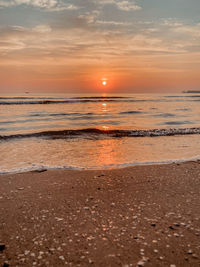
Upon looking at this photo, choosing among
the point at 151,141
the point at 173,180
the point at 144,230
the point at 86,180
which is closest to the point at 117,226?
the point at 144,230

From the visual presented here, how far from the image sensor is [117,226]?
5.18 m

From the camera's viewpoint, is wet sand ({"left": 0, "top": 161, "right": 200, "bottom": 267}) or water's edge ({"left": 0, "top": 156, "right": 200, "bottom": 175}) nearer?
wet sand ({"left": 0, "top": 161, "right": 200, "bottom": 267})

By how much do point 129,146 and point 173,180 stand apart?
6.49 m

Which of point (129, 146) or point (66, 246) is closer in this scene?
point (66, 246)

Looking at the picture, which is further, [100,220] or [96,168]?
[96,168]

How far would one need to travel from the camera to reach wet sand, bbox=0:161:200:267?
427cm

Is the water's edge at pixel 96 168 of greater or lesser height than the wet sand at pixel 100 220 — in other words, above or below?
above

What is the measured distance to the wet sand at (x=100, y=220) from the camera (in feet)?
14.0

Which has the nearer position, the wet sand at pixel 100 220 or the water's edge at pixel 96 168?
the wet sand at pixel 100 220

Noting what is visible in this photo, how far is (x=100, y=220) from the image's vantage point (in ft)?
17.8

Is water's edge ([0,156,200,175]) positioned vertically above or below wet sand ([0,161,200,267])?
above

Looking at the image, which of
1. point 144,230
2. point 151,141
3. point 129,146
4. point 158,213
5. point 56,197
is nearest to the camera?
point 144,230

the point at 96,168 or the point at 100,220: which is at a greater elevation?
the point at 96,168

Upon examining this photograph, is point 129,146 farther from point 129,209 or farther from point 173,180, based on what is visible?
point 129,209
